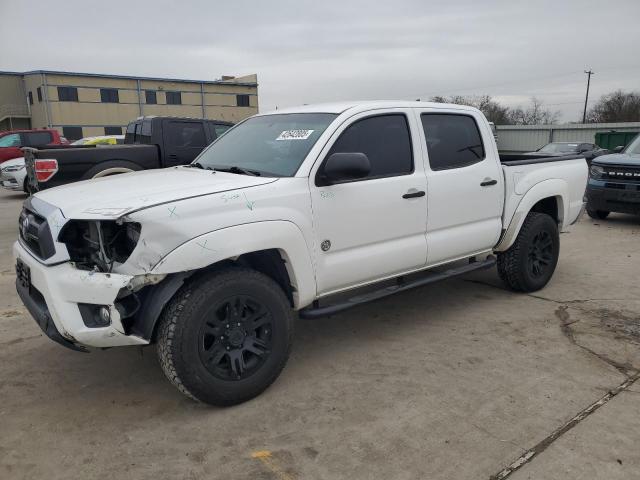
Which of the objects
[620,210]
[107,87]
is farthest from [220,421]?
[107,87]

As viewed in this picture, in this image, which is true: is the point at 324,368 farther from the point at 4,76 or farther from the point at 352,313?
the point at 4,76

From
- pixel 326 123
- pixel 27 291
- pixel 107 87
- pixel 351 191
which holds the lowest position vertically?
pixel 27 291

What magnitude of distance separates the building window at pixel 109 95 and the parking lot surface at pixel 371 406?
148ft

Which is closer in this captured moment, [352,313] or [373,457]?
[373,457]

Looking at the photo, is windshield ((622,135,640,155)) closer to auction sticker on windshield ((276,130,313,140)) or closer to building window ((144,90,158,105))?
auction sticker on windshield ((276,130,313,140))

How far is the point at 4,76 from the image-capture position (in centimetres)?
4600

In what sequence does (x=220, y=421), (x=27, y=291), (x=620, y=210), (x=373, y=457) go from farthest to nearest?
(x=620, y=210), (x=27, y=291), (x=220, y=421), (x=373, y=457)

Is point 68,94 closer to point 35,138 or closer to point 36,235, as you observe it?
point 35,138

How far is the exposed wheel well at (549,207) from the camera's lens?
5.53m

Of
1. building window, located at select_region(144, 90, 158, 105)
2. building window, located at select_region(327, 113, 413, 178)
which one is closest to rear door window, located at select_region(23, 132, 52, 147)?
building window, located at select_region(327, 113, 413, 178)

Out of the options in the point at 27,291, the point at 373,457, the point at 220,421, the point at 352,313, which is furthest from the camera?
the point at 352,313

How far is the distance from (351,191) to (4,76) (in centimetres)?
5269

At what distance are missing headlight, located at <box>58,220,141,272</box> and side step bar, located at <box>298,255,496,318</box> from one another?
126cm

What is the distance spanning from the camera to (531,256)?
5336 mm
